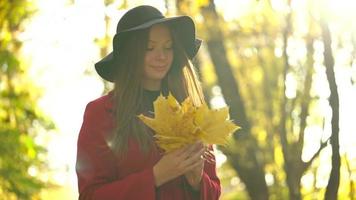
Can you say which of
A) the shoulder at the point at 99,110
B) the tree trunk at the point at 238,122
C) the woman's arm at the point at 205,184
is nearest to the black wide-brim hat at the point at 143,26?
the shoulder at the point at 99,110

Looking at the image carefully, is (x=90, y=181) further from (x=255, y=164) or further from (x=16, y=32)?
(x=255, y=164)

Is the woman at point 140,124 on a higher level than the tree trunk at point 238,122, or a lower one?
higher

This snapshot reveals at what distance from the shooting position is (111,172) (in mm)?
2385

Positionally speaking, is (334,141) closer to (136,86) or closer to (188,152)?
(136,86)

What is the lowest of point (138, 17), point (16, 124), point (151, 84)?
point (16, 124)

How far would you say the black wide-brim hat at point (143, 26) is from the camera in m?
2.53

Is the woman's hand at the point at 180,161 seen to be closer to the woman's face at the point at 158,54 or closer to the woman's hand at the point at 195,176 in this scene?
the woman's hand at the point at 195,176

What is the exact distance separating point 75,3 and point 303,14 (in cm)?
160

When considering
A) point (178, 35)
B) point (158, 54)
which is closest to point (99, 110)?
point (158, 54)

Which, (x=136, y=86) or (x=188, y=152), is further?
(x=136, y=86)

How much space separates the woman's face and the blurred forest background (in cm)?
131

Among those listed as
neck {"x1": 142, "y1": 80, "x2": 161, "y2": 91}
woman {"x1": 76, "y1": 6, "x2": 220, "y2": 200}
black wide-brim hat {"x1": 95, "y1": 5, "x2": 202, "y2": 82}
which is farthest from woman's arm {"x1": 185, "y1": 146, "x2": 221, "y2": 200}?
black wide-brim hat {"x1": 95, "y1": 5, "x2": 202, "y2": 82}

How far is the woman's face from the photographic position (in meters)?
2.49

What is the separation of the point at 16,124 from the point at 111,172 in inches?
88.2
